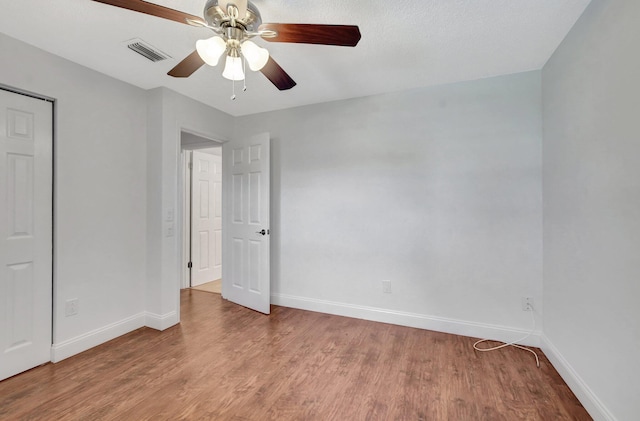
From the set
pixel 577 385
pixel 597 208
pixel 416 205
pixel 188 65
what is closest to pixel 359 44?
pixel 188 65

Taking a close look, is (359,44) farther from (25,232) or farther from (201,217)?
(201,217)

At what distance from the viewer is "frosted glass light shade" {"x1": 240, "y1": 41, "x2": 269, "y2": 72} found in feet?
4.89

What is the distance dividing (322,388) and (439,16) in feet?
8.20

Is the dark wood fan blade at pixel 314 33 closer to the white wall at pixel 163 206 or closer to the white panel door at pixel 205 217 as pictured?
the white wall at pixel 163 206

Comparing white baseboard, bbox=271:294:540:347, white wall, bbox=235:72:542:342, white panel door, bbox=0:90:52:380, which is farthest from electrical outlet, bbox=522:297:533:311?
white panel door, bbox=0:90:52:380

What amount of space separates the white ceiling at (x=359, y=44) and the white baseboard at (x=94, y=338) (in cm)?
227

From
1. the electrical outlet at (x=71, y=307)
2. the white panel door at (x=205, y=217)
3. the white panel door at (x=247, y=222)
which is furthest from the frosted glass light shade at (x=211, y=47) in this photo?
the white panel door at (x=205, y=217)

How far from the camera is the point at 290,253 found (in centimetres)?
353

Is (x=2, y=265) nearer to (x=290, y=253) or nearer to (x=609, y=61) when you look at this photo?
(x=290, y=253)

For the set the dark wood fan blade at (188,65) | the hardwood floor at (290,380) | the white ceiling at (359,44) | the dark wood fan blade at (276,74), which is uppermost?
the white ceiling at (359,44)

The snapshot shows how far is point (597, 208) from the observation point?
166 cm

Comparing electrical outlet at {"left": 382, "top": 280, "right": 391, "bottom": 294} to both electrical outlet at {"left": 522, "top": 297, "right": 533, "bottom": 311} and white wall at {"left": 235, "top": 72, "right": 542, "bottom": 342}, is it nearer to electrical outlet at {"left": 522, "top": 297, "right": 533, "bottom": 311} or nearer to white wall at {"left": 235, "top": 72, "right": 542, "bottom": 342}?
white wall at {"left": 235, "top": 72, "right": 542, "bottom": 342}

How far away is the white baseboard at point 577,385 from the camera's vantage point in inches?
63.1

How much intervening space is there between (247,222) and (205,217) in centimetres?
148
